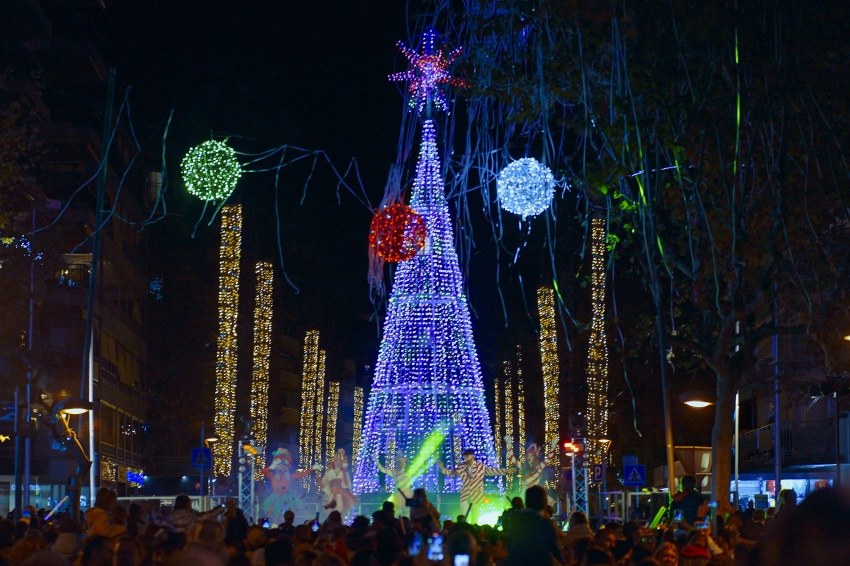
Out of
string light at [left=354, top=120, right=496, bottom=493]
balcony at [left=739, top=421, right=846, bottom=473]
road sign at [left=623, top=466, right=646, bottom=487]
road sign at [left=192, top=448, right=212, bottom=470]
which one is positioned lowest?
road sign at [left=623, top=466, right=646, bottom=487]

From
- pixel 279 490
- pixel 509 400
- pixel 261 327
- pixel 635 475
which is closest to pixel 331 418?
pixel 509 400

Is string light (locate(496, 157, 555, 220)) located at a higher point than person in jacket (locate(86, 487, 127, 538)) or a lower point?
higher

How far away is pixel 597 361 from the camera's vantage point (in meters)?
32.4

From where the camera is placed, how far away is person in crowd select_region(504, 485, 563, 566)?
9.13 metres

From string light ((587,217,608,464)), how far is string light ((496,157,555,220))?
45.3 ft

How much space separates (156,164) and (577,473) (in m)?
38.3

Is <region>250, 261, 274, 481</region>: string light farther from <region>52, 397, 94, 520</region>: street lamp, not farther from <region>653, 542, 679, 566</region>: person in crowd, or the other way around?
<region>653, 542, 679, 566</region>: person in crowd

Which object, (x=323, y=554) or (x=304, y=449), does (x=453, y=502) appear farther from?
(x=304, y=449)

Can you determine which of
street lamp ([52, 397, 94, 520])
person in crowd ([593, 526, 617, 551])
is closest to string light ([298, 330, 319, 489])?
street lamp ([52, 397, 94, 520])

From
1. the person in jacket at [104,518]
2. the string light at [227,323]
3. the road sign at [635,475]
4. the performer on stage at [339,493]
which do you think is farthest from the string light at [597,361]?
the person in jacket at [104,518]

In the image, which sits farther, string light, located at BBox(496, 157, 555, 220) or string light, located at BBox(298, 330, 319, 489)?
string light, located at BBox(298, 330, 319, 489)

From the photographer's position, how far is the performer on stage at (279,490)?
31.3 meters

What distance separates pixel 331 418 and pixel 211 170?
63506 mm

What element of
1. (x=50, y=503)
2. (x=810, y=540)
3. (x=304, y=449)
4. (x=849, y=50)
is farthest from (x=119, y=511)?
(x=304, y=449)
